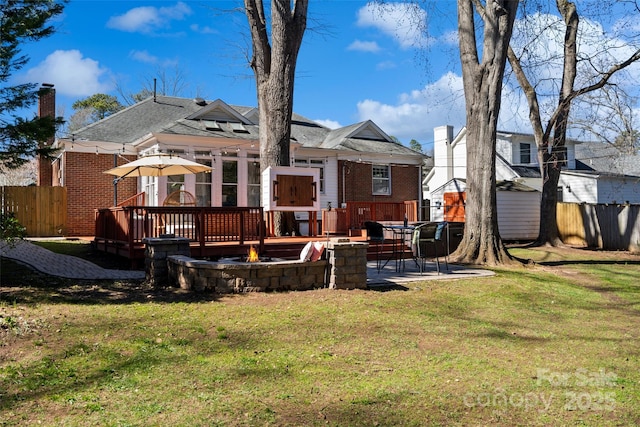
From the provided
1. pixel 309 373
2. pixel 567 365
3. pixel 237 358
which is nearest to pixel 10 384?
pixel 237 358

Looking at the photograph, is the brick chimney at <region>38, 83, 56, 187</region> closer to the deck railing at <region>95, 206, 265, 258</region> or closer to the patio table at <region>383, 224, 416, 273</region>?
the deck railing at <region>95, 206, 265, 258</region>

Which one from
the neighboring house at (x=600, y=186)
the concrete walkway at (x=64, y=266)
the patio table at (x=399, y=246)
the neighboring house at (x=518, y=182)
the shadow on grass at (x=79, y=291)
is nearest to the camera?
the shadow on grass at (x=79, y=291)

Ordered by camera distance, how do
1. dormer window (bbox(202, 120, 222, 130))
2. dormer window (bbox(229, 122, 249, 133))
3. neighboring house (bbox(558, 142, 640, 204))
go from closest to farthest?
dormer window (bbox(202, 120, 222, 130))
dormer window (bbox(229, 122, 249, 133))
neighboring house (bbox(558, 142, 640, 204))

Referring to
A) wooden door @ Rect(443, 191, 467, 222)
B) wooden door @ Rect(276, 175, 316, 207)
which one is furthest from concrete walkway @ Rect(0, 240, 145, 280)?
wooden door @ Rect(443, 191, 467, 222)

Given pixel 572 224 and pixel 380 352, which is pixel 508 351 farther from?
pixel 572 224

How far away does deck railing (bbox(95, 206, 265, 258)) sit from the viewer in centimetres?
946

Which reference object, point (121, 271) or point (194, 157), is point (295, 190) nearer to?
point (121, 271)

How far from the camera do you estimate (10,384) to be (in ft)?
12.8

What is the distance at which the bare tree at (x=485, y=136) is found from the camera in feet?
38.5

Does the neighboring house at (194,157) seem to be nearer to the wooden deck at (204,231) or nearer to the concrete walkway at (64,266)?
the concrete walkway at (64,266)

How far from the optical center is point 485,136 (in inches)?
474

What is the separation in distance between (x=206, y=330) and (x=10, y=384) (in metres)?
1.93

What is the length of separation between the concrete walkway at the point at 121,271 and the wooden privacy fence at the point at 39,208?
20.0ft

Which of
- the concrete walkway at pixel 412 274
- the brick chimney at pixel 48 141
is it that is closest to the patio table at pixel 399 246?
the concrete walkway at pixel 412 274
